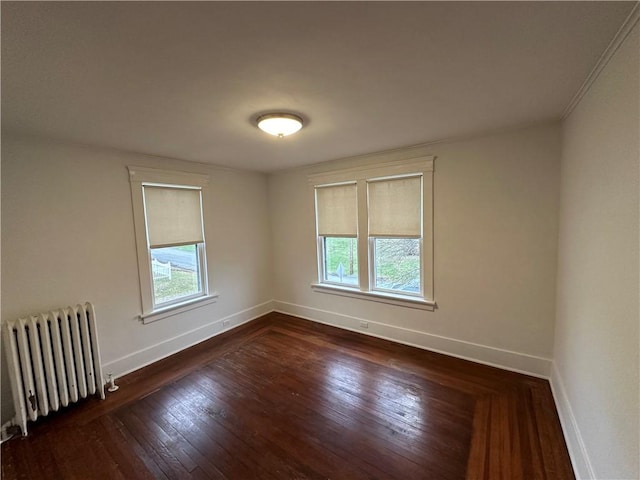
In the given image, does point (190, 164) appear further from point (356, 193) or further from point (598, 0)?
point (598, 0)

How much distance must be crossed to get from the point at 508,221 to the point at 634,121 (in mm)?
1644

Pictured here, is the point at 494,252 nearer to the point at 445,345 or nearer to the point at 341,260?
the point at 445,345

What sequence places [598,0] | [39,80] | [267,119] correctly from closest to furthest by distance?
1. [598,0]
2. [39,80]
3. [267,119]

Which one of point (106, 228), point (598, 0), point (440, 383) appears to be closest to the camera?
point (598, 0)

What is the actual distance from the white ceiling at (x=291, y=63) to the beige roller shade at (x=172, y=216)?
935mm

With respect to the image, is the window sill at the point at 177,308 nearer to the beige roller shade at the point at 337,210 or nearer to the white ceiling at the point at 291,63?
the beige roller shade at the point at 337,210

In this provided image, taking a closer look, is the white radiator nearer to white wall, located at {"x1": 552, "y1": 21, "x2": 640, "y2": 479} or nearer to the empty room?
the empty room

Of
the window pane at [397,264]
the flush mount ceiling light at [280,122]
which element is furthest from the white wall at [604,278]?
the flush mount ceiling light at [280,122]

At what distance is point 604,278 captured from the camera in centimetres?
143

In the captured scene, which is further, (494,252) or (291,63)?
(494,252)

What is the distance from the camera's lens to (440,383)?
259 cm

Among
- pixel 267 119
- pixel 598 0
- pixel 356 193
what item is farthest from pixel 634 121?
pixel 356 193

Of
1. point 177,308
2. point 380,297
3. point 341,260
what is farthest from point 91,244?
point 380,297

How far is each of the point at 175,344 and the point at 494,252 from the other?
3.87 meters
